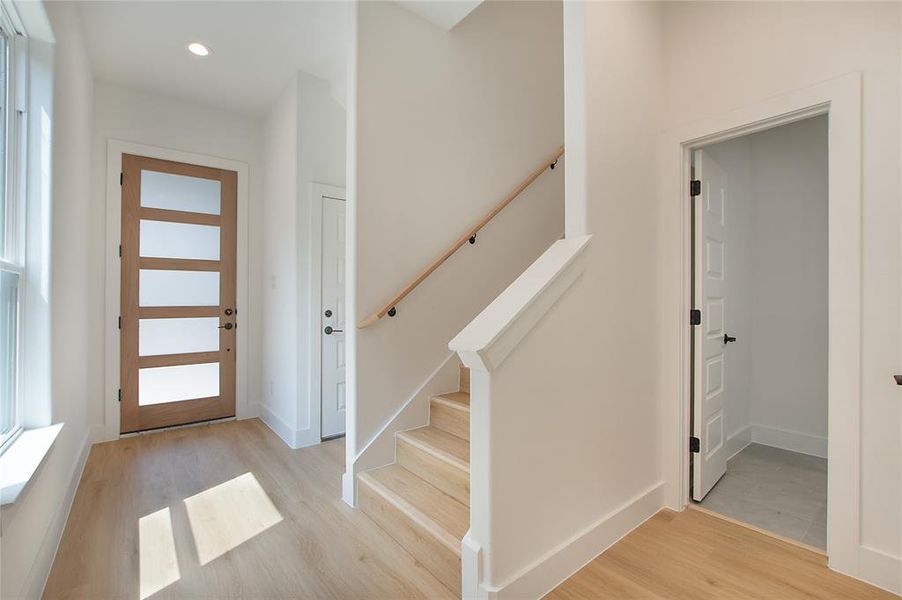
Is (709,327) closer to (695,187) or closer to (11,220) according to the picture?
(695,187)

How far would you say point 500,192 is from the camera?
3031 mm

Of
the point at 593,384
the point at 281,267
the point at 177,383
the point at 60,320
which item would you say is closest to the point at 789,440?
the point at 593,384

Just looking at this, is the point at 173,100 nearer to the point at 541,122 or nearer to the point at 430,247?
the point at 430,247

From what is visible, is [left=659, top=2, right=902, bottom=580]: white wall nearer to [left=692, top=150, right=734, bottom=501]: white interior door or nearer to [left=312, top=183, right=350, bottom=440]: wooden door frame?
[left=692, top=150, right=734, bottom=501]: white interior door

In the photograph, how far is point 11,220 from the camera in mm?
1853

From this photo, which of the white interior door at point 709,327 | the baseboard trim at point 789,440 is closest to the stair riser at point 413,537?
the white interior door at point 709,327

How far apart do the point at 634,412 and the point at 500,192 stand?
1757mm

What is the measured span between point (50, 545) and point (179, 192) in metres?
2.96

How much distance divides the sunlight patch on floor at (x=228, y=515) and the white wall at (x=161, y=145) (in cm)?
169

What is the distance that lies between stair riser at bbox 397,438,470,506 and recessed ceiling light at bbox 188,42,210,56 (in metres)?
3.18

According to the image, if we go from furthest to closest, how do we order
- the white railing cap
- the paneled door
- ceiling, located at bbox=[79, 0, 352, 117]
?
the paneled door → ceiling, located at bbox=[79, 0, 352, 117] → the white railing cap

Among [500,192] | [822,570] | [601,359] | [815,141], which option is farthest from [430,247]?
[815,141]

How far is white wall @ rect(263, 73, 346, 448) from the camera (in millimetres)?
3357

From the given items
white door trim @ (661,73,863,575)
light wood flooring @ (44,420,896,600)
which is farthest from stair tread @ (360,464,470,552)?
white door trim @ (661,73,863,575)
